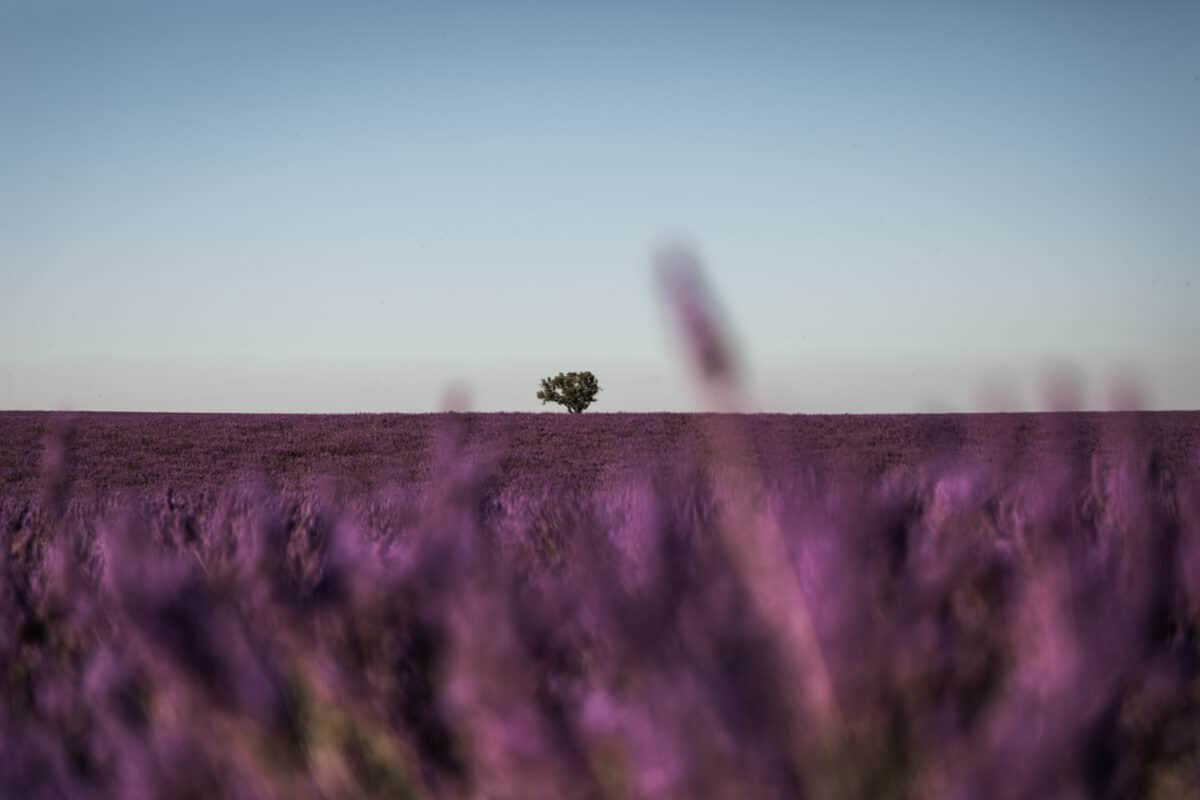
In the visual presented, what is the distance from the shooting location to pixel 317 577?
8.36 feet

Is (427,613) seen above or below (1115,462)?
below

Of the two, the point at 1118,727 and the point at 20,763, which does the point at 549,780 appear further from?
the point at 20,763

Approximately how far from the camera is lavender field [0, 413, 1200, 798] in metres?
1.28

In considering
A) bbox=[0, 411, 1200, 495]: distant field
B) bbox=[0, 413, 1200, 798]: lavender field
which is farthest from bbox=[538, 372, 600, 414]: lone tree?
bbox=[0, 413, 1200, 798]: lavender field

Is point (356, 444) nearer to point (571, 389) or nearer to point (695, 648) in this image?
point (695, 648)

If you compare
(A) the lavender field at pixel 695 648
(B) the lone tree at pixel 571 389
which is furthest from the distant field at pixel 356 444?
(B) the lone tree at pixel 571 389

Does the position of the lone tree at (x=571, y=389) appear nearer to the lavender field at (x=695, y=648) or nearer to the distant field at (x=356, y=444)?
the distant field at (x=356, y=444)

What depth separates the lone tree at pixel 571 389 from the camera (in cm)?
5569

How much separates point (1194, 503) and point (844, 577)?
1.10 metres

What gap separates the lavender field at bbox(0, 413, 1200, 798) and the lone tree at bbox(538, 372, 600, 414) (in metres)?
52.8

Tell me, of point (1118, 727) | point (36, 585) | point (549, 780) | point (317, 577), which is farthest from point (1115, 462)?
point (36, 585)

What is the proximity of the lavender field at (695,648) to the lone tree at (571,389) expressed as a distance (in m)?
52.8

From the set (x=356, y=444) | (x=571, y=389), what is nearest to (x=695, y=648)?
(x=356, y=444)

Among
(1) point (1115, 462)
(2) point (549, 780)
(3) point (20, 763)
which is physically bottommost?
(3) point (20, 763)
